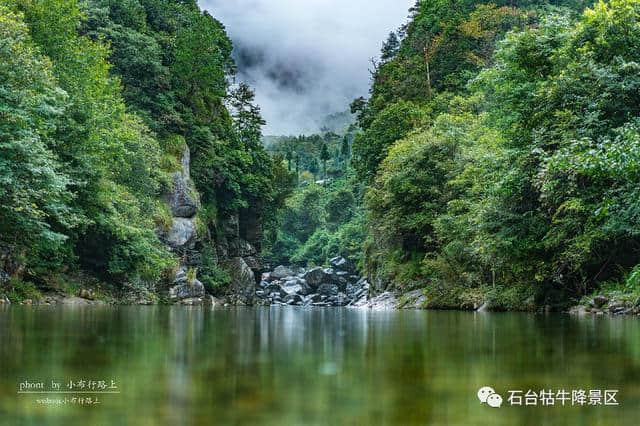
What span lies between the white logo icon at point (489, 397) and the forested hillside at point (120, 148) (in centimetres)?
1423

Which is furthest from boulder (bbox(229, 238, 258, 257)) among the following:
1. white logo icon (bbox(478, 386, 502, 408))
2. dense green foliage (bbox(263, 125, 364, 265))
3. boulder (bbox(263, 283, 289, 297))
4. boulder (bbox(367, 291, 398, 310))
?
white logo icon (bbox(478, 386, 502, 408))

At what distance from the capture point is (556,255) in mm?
14477

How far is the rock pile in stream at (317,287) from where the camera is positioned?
55.7m

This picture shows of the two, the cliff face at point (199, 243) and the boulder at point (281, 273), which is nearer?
the cliff face at point (199, 243)

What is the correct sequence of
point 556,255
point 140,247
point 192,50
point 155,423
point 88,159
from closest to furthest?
1. point 155,423
2. point 556,255
3. point 88,159
4. point 140,247
5. point 192,50

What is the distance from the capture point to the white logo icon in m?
2.01

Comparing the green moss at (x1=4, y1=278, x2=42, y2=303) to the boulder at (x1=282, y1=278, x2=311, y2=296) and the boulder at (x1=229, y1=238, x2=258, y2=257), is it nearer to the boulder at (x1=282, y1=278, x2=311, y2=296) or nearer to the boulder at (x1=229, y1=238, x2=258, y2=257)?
the boulder at (x1=229, y1=238, x2=258, y2=257)

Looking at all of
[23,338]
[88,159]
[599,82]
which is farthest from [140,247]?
[23,338]

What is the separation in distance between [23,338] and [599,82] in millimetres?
12516

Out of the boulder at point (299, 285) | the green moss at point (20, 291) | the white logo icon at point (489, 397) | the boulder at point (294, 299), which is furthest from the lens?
the boulder at point (299, 285)

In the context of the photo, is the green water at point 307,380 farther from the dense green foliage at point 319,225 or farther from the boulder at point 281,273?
the boulder at point 281,273

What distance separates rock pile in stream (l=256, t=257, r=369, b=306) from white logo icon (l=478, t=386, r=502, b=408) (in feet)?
167

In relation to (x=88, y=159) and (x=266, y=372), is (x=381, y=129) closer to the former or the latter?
(x=88, y=159)

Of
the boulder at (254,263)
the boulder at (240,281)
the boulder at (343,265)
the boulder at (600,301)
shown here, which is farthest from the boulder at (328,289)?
the boulder at (600,301)
